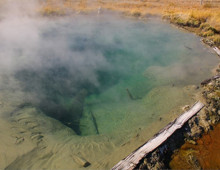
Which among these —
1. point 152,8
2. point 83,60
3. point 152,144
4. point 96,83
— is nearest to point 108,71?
point 96,83

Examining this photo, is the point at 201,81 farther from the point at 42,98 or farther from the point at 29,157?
the point at 29,157

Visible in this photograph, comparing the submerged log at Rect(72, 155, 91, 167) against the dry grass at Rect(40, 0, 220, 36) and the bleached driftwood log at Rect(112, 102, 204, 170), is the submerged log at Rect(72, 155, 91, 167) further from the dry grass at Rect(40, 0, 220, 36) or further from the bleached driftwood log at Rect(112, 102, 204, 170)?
the dry grass at Rect(40, 0, 220, 36)

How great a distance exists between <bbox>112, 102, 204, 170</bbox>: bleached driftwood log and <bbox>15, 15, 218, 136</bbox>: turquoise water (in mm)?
814

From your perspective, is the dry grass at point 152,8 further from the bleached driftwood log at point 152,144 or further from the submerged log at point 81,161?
the submerged log at point 81,161

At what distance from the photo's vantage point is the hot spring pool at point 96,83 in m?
4.45

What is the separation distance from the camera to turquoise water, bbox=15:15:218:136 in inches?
217

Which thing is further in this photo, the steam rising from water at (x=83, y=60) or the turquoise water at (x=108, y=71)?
the steam rising from water at (x=83, y=60)

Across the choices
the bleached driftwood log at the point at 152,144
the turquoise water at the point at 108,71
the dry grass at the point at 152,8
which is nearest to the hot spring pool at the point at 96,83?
the turquoise water at the point at 108,71

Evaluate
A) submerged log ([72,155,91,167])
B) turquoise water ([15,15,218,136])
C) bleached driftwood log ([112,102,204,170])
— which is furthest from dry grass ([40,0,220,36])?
submerged log ([72,155,91,167])

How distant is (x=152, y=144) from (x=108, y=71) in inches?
163

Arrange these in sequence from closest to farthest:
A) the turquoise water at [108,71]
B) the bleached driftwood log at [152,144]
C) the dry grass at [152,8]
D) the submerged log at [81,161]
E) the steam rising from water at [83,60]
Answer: the bleached driftwood log at [152,144]
the submerged log at [81,161]
the turquoise water at [108,71]
the steam rising from water at [83,60]
the dry grass at [152,8]

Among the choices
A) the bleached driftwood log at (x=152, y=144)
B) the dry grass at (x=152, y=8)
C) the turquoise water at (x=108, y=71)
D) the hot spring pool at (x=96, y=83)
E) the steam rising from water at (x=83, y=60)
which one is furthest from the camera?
the dry grass at (x=152, y=8)

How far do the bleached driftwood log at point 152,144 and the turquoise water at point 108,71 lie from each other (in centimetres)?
81

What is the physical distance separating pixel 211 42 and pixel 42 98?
8.39m
